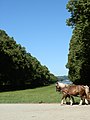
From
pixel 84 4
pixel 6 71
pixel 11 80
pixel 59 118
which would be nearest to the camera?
pixel 59 118

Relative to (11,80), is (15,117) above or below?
below

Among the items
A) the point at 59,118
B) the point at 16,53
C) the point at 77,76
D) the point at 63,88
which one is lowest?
the point at 59,118

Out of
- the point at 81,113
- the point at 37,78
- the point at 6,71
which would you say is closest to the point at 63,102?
the point at 81,113

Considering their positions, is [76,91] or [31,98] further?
[31,98]

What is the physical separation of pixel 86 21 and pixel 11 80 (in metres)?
48.9

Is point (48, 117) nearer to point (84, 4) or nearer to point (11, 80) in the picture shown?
point (84, 4)

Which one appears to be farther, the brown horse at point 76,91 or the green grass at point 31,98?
the green grass at point 31,98

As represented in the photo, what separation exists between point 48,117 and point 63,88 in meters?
8.78

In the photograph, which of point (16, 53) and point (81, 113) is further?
point (16, 53)

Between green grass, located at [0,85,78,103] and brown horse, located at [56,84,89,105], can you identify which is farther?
green grass, located at [0,85,78,103]

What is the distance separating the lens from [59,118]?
2080cm

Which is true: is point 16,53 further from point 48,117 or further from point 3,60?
point 48,117

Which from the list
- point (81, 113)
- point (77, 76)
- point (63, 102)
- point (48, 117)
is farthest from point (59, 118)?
point (77, 76)

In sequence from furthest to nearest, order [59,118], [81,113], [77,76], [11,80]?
[11,80] < [77,76] < [81,113] < [59,118]
